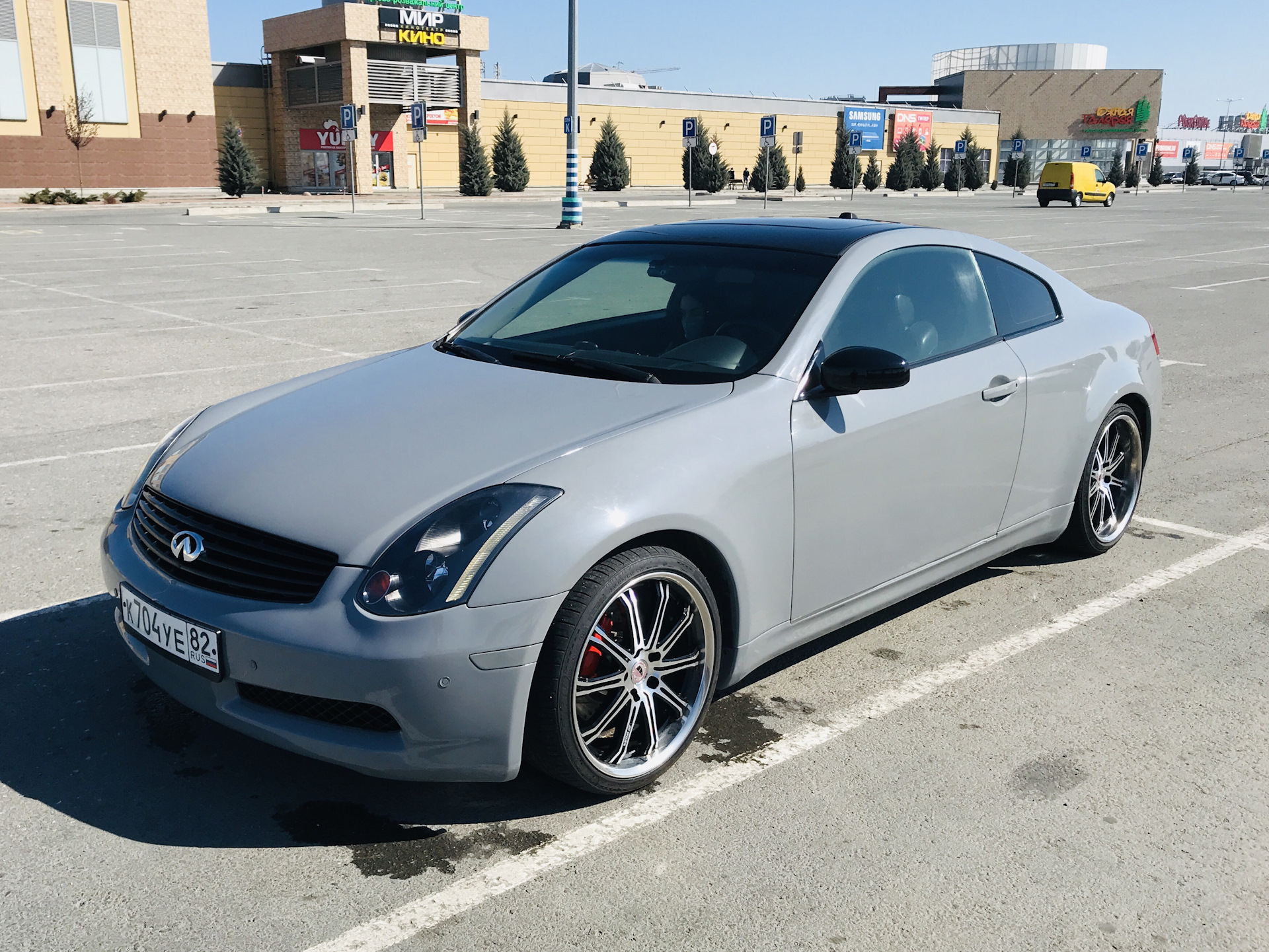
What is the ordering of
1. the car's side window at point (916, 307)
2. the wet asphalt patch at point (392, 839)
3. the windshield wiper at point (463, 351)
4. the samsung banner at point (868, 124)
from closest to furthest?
→ the wet asphalt patch at point (392, 839) < the car's side window at point (916, 307) < the windshield wiper at point (463, 351) < the samsung banner at point (868, 124)

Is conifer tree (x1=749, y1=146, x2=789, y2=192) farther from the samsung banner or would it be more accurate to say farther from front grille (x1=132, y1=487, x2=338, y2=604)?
front grille (x1=132, y1=487, x2=338, y2=604)

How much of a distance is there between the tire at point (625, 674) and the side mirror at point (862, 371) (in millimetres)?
778

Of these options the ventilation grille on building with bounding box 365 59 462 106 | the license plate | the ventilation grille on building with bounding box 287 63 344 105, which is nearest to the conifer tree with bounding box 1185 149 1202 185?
the ventilation grille on building with bounding box 365 59 462 106

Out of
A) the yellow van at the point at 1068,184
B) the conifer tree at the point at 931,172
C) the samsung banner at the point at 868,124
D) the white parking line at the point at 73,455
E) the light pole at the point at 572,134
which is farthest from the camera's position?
the samsung banner at the point at 868,124

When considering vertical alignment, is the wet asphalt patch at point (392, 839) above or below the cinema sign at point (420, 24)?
below

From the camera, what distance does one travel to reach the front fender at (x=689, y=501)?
9.44 feet

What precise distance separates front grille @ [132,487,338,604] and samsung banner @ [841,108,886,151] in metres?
79.8

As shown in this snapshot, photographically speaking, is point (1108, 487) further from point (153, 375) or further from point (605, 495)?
point (153, 375)

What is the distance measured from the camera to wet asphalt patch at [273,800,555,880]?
2.91 meters

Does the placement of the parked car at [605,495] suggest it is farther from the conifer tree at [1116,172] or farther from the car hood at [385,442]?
the conifer tree at [1116,172]

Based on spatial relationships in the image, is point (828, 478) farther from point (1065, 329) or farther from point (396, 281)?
point (396, 281)

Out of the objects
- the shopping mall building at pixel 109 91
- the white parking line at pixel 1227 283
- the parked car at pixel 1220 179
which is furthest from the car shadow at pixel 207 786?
the parked car at pixel 1220 179

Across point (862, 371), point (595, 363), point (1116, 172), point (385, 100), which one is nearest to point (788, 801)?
point (862, 371)

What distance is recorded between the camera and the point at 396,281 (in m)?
16.7
